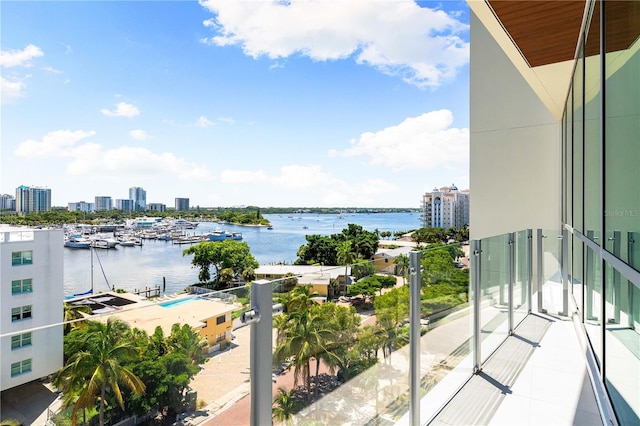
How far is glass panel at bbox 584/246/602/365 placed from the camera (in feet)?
8.44

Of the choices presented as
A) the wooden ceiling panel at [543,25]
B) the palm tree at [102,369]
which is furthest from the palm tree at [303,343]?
the wooden ceiling panel at [543,25]

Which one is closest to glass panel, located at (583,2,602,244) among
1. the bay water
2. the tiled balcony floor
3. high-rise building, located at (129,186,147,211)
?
the tiled balcony floor

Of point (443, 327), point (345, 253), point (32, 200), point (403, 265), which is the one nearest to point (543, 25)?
point (403, 265)

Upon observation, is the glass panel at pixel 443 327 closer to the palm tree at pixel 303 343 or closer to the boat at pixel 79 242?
the palm tree at pixel 303 343

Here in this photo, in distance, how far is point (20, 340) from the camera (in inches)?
50.7

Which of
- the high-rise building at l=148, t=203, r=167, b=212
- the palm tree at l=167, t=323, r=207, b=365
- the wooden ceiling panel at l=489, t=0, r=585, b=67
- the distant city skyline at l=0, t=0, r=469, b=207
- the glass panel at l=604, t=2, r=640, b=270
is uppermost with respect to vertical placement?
the distant city skyline at l=0, t=0, r=469, b=207

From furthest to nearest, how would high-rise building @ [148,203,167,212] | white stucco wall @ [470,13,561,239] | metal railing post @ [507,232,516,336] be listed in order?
high-rise building @ [148,203,167,212] → white stucco wall @ [470,13,561,239] → metal railing post @ [507,232,516,336]

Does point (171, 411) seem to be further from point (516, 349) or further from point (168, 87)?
point (168, 87)

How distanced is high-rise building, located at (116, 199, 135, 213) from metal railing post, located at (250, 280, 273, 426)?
245 feet

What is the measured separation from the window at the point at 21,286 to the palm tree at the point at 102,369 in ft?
22.3

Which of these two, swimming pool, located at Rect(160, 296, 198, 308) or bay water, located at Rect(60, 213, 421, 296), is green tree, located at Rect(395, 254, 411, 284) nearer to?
swimming pool, located at Rect(160, 296, 198, 308)

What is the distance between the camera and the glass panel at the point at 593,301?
2572 millimetres

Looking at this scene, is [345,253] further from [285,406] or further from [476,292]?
[285,406]

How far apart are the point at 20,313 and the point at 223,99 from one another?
6476 cm
